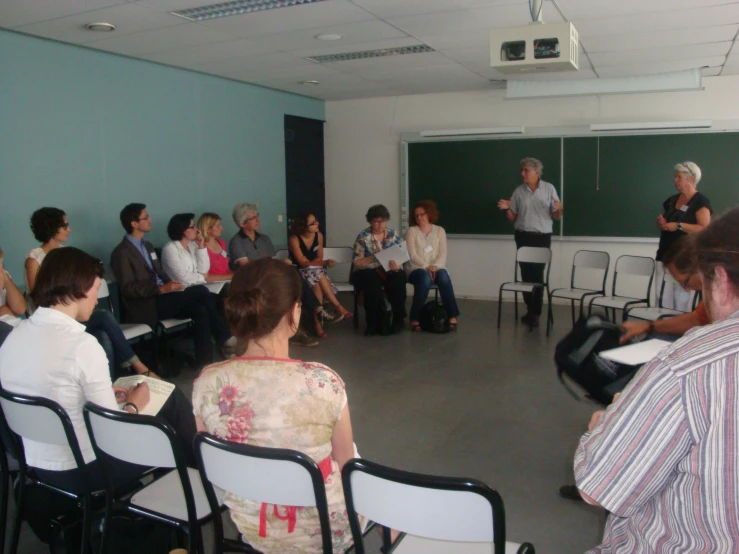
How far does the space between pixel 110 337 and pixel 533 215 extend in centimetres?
437

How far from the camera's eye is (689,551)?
1.17 m

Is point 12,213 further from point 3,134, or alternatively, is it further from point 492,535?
point 492,535

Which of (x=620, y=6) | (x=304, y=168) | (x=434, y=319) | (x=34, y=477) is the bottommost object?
(x=434, y=319)

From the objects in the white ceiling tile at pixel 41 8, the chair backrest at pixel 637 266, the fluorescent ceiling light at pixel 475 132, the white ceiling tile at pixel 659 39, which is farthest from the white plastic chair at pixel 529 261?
the white ceiling tile at pixel 41 8

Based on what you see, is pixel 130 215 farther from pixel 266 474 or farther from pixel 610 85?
pixel 610 85

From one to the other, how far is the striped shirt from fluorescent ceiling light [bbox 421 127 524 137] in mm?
6576

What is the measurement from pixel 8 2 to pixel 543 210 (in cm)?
501

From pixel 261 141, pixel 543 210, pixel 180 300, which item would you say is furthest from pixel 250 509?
pixel 261 141

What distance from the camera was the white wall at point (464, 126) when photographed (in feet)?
22.6

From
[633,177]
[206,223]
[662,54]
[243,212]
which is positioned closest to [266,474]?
[206,223]

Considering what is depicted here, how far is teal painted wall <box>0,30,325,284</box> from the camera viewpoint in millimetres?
4516

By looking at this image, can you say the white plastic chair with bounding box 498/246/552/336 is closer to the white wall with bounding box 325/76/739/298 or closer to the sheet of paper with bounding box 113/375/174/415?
the white wall with bounding box 325/76/739/298

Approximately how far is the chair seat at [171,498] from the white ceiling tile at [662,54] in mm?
4935

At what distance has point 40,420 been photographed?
2.05 metres
